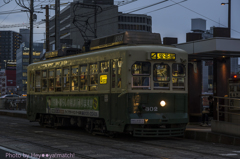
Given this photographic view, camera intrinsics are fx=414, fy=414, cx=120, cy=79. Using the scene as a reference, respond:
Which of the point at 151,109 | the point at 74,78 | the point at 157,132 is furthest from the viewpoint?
→ the point at 74,78


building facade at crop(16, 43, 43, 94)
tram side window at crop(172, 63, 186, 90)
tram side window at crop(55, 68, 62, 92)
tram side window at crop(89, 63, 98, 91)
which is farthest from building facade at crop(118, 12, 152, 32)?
tram side window at crop(172, 63, 186, 90)

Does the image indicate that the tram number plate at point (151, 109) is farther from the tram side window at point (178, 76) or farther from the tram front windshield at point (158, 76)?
the tram side window at point (178, 76)

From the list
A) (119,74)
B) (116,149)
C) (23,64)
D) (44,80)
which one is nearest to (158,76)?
(119,74)

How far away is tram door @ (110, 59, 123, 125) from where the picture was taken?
44.0 feet

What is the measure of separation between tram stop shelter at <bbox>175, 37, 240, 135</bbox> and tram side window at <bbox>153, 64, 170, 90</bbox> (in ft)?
8.33

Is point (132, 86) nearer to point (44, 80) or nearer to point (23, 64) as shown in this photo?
point (44, 80)

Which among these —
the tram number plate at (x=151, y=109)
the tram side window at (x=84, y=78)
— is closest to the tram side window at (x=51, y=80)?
the tram side window at (x=84, y=78)

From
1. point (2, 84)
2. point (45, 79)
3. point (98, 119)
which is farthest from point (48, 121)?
point (2, 84)

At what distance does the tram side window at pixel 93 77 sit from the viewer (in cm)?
1466

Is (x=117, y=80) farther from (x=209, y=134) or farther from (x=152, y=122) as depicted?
(x=209, y=134)

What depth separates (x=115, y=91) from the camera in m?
13.6

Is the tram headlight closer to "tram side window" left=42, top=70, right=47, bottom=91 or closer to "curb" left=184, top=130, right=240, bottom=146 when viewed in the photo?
"curb" left=184, top=130, right=240, bottom=146

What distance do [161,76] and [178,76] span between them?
2.06ft

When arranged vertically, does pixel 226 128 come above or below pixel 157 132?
above
